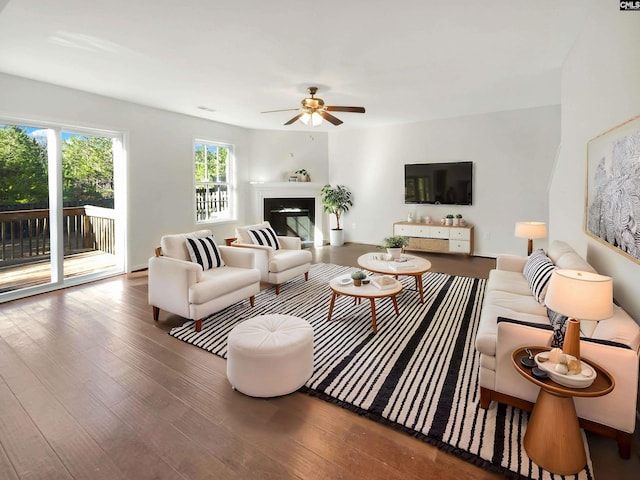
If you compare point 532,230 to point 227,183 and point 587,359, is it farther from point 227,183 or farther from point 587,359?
point 227,183

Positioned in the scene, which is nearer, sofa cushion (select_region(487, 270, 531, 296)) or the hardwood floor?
the hardwood floor

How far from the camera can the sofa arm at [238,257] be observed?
402 cm

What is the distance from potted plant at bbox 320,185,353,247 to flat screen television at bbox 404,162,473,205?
4.63 ft

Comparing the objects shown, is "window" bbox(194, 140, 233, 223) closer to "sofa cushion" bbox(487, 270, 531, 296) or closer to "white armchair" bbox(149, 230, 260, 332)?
"white armchair" bbox(149, 230, 260, 332)

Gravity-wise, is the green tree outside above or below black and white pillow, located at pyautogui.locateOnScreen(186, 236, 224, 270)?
above

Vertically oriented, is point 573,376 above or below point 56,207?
below

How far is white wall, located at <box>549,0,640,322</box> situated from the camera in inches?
82.8

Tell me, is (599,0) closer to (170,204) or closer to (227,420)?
(227,420)

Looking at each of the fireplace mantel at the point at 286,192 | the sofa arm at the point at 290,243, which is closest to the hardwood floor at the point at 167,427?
the sofa arm at the point at 290,243

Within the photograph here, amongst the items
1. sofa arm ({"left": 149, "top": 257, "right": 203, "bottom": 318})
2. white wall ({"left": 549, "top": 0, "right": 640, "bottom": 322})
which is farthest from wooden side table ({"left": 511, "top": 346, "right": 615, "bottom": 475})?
sofa arm ({"left": 149, "top": 257, "right": 203, "bottom": 318})

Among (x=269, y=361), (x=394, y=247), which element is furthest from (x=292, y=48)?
(x=269, y=361)

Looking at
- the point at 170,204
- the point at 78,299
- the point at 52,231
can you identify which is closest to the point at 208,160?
the point at 170,204

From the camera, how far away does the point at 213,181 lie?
23.4ft

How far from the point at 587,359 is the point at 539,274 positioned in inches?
52.7
